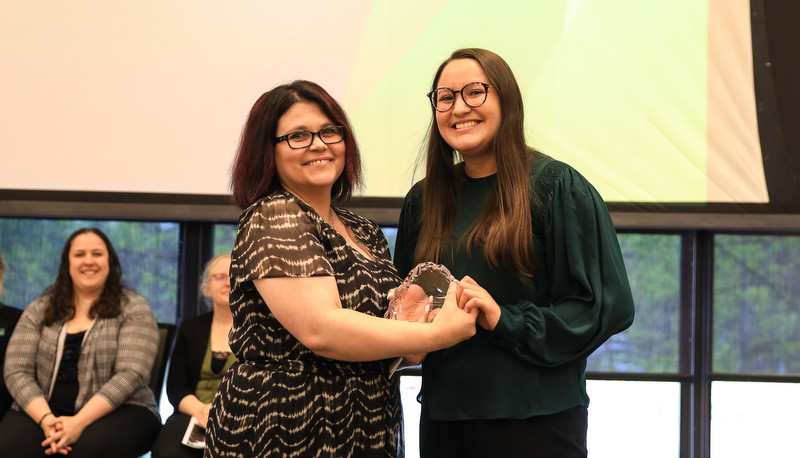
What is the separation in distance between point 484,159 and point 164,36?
7.90 feet

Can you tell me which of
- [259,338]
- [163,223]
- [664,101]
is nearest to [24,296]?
[163,223]

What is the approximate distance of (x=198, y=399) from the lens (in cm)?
333

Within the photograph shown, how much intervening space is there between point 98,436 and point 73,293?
754 mm

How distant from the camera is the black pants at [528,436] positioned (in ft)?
5.43

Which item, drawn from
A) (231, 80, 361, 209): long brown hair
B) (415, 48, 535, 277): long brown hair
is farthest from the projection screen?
(231, 80, 361, 209): long brown hair

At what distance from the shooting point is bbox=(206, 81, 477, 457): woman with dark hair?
5.02 ft

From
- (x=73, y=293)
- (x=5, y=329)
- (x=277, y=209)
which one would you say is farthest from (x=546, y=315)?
(x=5, y=329)

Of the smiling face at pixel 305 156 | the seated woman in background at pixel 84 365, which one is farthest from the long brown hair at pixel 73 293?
the smiling face at pixel 305 156

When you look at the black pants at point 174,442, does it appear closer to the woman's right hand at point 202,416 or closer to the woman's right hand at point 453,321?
the woman's right hand at point 202,416

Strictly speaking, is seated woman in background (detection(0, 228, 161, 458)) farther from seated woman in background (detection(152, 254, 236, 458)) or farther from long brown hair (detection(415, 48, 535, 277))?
long brown hair (detection(415, 48, 535, 277))

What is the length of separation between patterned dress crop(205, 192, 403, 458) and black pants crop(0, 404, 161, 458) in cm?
167

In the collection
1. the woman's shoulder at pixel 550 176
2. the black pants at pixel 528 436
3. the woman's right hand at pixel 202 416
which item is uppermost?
the woman's shoulder at pixel 550 176

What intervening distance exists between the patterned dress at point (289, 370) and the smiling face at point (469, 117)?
38cm

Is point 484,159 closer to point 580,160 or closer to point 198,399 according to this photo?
point 580,160
